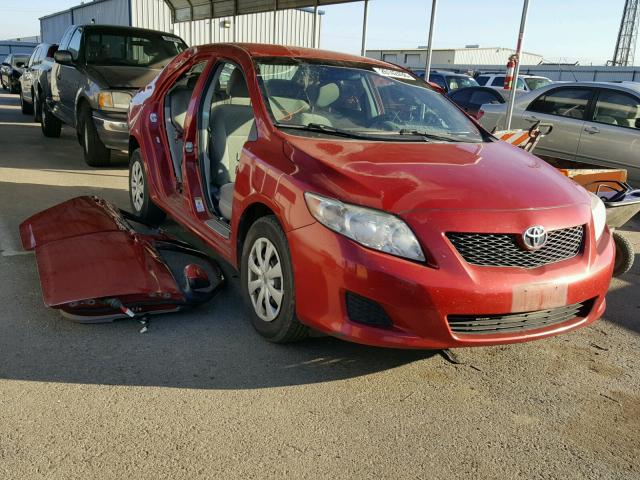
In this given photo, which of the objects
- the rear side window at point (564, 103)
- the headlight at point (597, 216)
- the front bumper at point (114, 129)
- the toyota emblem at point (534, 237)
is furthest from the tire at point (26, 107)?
the toyota emblem at point (534, 237)

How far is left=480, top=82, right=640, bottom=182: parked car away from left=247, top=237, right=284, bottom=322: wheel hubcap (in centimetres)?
604

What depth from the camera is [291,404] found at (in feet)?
9.18

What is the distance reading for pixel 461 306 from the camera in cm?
265

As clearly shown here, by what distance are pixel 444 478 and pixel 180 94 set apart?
13.0ft

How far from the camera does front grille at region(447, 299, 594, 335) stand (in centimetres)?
275

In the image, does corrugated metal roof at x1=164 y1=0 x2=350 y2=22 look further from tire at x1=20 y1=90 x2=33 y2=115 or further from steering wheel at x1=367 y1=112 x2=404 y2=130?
steering wheel at x1=367 y1=112 x2=404 y2=130

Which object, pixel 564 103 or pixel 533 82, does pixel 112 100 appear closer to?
pixel 564 103

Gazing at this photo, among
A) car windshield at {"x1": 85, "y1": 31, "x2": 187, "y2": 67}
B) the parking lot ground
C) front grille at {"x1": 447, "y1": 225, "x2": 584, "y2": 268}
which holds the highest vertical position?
car windshield at {"x1": 85, "y1": 31, "x2": 187, "y2": 67}

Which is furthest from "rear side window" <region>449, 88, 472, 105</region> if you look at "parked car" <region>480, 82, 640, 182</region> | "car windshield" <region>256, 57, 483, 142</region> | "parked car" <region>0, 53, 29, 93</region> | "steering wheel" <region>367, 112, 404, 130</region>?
"parked car" <region>0, 53, 29, 93</region>

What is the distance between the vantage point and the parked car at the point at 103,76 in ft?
25.8

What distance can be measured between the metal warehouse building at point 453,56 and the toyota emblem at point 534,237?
41744 mm

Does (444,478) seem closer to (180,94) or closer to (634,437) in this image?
(634,437)

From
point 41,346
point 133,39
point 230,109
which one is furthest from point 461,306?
point 133,39

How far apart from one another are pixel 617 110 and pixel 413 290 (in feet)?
21.4
